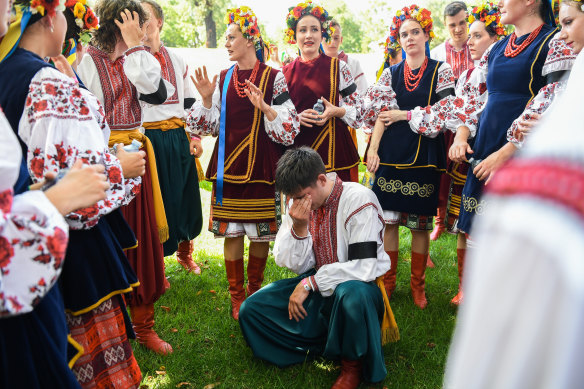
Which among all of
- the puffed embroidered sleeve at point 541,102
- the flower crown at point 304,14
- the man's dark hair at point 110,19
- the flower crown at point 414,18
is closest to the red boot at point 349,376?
the puffed embroidered sleeve at point 541,102

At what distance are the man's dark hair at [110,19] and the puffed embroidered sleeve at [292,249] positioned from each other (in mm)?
1598

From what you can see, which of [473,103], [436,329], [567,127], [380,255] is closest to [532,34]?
[473,103]

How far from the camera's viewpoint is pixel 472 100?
140 inches

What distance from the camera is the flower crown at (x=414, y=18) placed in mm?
4055

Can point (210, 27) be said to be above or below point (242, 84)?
above

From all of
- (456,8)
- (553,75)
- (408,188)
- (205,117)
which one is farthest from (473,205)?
(456,8)

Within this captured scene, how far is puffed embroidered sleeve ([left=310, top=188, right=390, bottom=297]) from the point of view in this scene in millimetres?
2887

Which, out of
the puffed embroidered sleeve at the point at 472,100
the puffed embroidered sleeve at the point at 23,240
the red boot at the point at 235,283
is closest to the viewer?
the puffed embroidered sleeve at the point at 23,240

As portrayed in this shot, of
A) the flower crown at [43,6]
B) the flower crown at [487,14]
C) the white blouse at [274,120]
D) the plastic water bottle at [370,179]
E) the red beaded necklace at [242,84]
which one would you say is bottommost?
the plastic water bottle at [370,179]

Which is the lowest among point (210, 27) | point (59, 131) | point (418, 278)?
point (418, 278)

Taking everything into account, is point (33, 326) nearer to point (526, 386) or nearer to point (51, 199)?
point (51, 199)

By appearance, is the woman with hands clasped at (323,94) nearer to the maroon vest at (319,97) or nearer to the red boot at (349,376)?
the maroon vest at (319,97)

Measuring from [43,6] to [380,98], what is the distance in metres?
2.83

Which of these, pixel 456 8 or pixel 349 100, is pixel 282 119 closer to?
pixel 349 100
